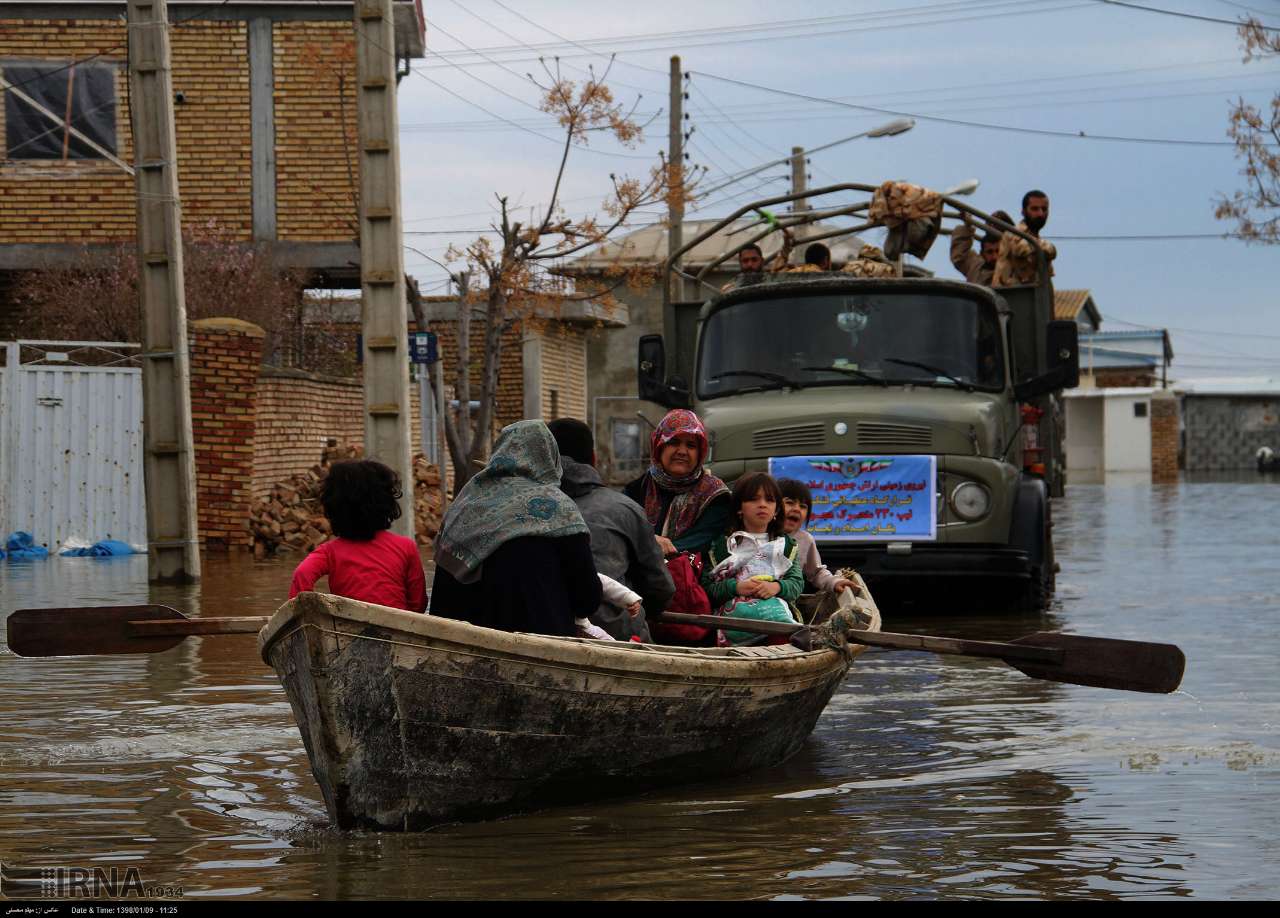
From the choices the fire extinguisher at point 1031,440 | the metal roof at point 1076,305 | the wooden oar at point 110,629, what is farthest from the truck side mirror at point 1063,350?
the metal roof at point 1076,305

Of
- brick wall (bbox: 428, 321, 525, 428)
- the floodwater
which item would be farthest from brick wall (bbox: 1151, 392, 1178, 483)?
the floodwater

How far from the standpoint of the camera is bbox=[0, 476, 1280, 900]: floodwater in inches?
233

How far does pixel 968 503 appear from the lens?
1392cm

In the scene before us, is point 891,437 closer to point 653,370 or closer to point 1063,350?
point 1063,350

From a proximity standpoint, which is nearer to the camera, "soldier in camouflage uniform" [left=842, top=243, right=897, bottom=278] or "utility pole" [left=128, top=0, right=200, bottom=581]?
"soldier in camouflage uniform" [left=842, top=243, right=897, bottom=278]

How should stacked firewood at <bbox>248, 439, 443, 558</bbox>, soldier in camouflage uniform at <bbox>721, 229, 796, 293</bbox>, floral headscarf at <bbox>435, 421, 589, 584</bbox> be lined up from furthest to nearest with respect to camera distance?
stacked firewood at <bbox>248, 439, 443, 558</bbox> < soldier in camouflage uniform at <bbox>721, 229, 796, 293</bbox> < floral headscarf at <bbox>435, 421, 589, 584</bbox>

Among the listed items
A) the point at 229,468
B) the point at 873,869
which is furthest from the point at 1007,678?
the point at 229,468

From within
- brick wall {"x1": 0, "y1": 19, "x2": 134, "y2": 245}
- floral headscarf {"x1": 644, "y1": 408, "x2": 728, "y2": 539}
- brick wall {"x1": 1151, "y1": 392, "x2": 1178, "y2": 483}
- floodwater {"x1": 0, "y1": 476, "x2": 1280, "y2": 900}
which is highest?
brick wall {"x1": 0, "y1": 19, "x2": 134, "y2": 245}

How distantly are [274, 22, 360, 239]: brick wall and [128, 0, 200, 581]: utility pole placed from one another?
445 inches

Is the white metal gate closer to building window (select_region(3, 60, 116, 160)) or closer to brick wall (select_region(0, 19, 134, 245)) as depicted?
brick wall (select_region(0, 19, 134, 245))

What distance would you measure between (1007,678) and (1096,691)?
955 mm

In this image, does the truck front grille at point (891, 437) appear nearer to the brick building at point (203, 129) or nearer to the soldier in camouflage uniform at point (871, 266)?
the soldier in camouflage uniform at point (871, 266)

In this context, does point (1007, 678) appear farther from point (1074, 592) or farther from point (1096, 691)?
point (1074, 592)

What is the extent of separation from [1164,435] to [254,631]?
63.6 meters
